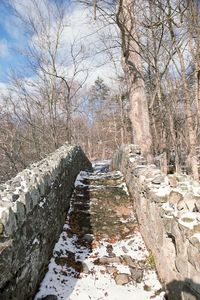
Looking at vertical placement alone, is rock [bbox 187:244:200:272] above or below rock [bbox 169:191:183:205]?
below

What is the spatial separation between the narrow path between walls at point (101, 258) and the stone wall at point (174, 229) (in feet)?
0.88

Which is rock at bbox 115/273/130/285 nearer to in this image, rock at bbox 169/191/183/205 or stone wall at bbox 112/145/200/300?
stone wall at bbox 112/145/200/300

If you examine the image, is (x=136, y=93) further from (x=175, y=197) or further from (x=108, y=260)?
(x=175, y=197)

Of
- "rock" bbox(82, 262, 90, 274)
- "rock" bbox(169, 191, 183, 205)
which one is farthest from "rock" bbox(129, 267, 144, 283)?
"rock" bbox(169, 191, 183, 205)

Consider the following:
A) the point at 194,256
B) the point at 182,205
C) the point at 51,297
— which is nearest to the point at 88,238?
the point at 51,297

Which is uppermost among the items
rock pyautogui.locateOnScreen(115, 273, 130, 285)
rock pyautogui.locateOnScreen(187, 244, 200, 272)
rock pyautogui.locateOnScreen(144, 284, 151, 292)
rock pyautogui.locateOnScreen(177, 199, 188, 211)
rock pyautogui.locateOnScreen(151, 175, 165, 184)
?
rock pyautogui.locateOnScreen(151, 175, 165, 184)

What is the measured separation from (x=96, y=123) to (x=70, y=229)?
3368 cm

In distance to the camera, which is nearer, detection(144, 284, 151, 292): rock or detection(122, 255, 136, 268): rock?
detection(144, 284, 151, 292): rock

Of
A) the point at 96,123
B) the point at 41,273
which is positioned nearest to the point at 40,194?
the point at 41,273

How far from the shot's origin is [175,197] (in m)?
3.96

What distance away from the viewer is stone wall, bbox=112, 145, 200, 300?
3025mm

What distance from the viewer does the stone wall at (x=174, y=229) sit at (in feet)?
9.93

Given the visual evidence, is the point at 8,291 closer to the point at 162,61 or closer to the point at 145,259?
the point at 145,259

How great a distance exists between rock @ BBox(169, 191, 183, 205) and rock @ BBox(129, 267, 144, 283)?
1.24 m
